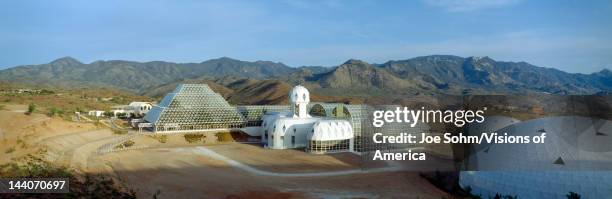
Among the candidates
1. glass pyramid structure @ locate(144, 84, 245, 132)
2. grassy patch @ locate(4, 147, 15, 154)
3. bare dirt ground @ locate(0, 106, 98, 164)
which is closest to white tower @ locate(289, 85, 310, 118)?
glass pyramid structure @ locate(144, 84, 245, 132)

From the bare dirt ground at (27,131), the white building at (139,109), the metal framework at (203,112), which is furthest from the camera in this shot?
the white building at (139,109)

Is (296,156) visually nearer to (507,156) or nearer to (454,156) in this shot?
(454,156)

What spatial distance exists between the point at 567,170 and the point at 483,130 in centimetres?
623

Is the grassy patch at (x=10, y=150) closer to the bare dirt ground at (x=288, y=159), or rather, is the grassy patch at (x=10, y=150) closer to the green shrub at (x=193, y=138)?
the bare dirt ground at (x=288, y=159)

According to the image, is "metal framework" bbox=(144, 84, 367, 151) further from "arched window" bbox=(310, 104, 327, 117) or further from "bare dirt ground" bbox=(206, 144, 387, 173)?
"bare dirt ground" bbox=(206, 144, 387, 173)

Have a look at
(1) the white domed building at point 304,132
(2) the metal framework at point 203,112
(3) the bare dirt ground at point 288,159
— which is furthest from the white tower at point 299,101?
(3) the bare dirt ground at point 288,159

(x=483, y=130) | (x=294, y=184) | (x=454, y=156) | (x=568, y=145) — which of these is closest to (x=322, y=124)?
(x=294, y=184)

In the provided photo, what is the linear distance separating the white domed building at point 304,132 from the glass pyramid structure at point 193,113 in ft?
21.2

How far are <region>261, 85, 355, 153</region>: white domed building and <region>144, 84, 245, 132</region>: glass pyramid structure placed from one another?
21.2ft

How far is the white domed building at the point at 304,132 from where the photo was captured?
5188 centimetres

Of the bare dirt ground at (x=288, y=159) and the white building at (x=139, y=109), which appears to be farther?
the white building at (x=139, y=109)

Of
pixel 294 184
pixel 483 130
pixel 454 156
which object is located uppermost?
pixel 483 130

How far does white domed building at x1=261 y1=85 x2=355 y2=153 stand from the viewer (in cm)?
5188

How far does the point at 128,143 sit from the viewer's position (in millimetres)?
53875
